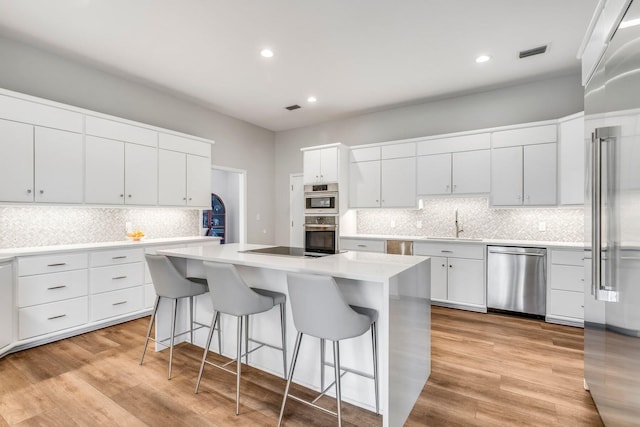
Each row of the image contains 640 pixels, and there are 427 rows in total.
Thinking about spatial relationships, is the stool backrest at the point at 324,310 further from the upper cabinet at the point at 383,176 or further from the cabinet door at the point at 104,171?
the upper cabinet at the point at 383,176

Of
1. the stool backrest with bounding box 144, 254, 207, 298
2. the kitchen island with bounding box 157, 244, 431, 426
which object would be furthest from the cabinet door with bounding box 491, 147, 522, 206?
the stool backrest with bounding box 144, 254, 207, 298

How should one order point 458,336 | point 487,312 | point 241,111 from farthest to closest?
point 241,111, point 487,312, point 458,336

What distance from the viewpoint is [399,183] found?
504 centimetres

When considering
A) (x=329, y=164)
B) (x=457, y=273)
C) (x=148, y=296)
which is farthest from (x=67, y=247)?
(x=457, y=273)

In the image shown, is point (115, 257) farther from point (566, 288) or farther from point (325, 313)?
point (566, 288)

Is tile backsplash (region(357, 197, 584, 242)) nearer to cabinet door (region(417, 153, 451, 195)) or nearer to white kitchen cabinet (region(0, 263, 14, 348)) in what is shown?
cabinet door (region(417, 153, 451, 195))

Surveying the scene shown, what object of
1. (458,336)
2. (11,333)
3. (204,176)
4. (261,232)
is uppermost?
(204,176)

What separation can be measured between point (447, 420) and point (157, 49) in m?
4.32

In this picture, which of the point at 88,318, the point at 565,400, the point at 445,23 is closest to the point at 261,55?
the point at 445,23

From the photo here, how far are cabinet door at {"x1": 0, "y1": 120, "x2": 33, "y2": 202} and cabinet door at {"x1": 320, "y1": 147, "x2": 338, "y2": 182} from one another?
Result: 3781 millimetres

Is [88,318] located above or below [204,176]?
below

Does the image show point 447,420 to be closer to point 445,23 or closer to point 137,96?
point 445,23

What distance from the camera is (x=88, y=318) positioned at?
3.47m

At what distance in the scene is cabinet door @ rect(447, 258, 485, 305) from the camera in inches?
165
